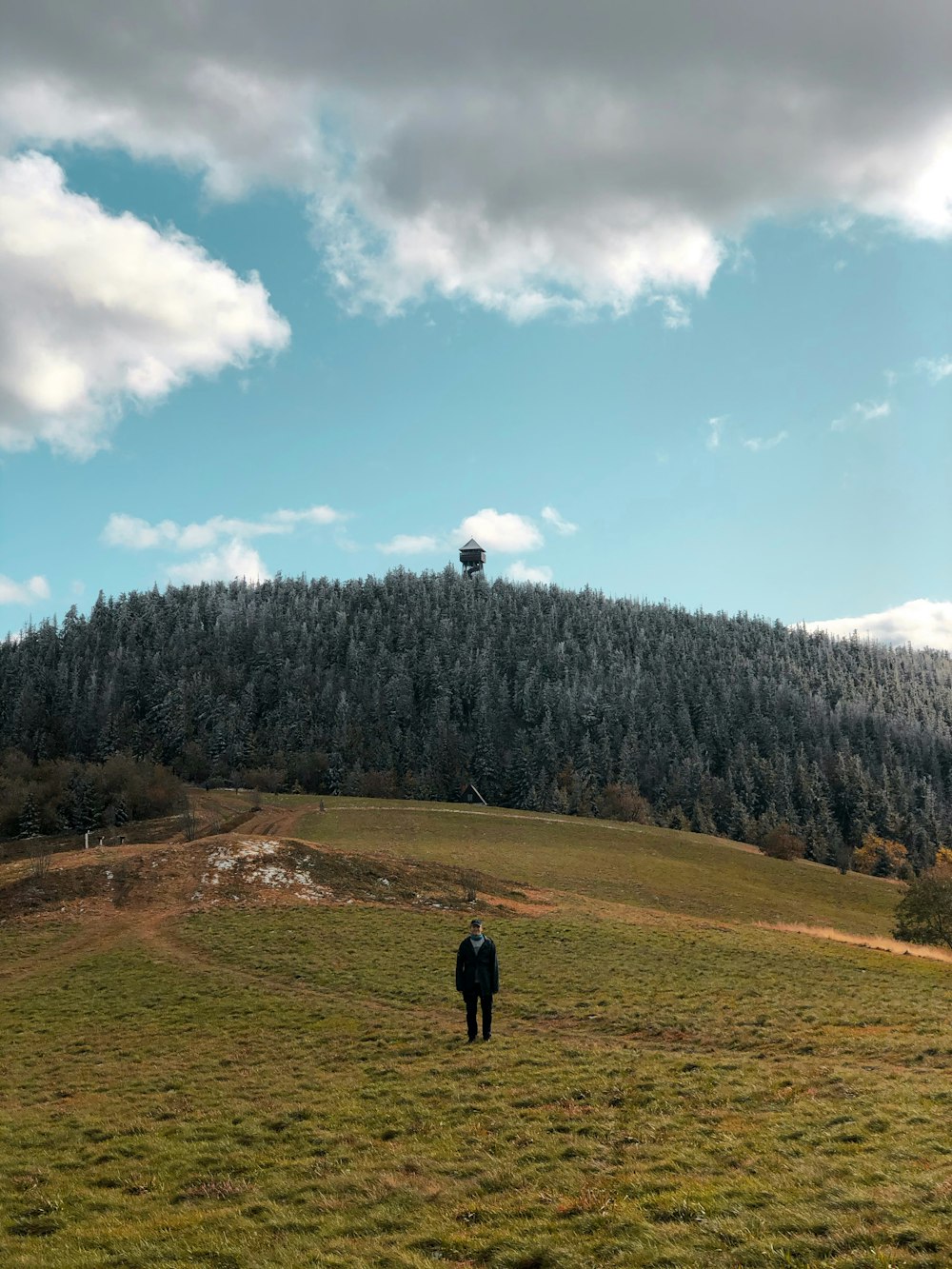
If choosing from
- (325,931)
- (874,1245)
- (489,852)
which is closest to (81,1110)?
(874,1245)

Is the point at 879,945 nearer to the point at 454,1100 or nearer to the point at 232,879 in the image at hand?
the point at 454,1100

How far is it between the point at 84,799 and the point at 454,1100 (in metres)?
88.9

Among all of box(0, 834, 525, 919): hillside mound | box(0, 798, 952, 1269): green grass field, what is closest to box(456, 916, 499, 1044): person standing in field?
box(0, 798, 952, 1269): green grass field

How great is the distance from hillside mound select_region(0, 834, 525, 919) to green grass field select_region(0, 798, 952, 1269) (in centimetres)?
386

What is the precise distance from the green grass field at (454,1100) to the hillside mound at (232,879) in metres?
3.86

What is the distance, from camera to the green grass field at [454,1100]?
9859 mm

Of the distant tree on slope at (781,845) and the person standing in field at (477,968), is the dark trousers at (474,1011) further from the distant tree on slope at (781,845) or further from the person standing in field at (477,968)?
the distant tree on slope at (781,845)

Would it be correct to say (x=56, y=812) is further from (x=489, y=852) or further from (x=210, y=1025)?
(x=210, y=1025)

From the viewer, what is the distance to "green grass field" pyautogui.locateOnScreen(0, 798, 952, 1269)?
9.86 meters

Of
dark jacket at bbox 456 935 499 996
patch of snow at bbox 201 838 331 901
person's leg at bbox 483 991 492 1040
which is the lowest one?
patch of snow at bbox 201 838 331 901

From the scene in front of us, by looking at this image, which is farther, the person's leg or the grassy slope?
the grassy slope

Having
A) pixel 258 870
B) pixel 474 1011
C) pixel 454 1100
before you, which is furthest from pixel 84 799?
pixel 454 1100

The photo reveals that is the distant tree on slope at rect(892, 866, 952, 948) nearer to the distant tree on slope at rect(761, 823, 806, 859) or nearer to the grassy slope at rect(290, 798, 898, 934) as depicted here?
the grassy slope at rect(290, 798, 898, 934)

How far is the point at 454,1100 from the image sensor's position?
52.1 ft
